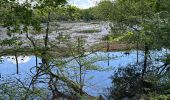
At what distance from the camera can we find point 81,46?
87.4ft

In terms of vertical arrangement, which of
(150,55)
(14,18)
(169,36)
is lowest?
(150,55)

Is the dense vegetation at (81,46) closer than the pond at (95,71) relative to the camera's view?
Yes

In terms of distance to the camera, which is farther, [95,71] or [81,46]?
[95,71]

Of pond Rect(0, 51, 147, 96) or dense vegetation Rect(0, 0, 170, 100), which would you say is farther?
pond Rect(0, 51, 147, 96)

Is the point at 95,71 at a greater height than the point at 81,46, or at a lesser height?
lesser

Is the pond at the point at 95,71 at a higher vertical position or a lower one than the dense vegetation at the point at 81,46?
lower

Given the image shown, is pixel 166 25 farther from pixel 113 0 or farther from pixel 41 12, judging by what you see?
pixel 113 0

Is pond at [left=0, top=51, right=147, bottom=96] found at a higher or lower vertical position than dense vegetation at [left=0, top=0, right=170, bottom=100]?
lower

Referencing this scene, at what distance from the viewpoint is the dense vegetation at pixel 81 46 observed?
9562mm

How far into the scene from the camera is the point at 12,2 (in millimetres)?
9234

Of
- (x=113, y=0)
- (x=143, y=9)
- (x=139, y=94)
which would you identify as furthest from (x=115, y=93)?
(x=113, y=0)

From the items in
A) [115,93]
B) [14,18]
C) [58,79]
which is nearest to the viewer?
[14,18]

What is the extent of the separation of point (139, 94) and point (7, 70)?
13.8 metres

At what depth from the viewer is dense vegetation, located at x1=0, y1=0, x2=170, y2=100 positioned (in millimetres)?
9562
